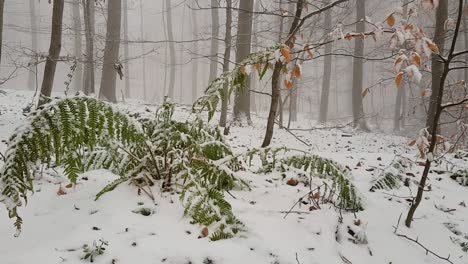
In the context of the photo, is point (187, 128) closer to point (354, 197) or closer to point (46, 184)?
point (46, 184)

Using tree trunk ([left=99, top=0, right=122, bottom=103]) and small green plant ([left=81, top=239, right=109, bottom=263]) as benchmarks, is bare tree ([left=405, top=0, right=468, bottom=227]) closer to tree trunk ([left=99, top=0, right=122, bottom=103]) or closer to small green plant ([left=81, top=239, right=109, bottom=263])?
small green plant ([left=81, top=239, right=109, bottom=263])

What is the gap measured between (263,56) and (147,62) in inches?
2313

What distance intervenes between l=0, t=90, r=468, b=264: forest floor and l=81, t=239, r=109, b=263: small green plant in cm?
2

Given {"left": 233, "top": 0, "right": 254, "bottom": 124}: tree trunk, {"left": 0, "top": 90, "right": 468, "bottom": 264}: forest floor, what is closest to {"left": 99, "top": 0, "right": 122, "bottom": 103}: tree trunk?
{"left": 233, "top": 0, "right": 254, "bottom": 124}: tree trunk

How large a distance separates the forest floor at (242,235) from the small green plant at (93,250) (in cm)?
2

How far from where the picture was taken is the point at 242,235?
2.00m

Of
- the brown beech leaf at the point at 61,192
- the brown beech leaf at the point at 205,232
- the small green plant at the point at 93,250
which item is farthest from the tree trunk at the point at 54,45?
the brown beech leaf at the point at 205,232

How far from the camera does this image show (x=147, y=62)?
2302 inches

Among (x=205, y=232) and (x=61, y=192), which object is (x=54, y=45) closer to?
(x=61, y=192)

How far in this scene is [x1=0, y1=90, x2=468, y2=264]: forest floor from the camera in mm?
1787

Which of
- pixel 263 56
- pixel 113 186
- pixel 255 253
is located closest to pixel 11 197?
pixel 113 186

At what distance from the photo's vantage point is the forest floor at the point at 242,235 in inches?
70.4

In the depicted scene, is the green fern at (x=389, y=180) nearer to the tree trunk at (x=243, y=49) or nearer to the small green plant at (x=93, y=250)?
the small green plant at (x=93, y=250)

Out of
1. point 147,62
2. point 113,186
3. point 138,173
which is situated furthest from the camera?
point 147,62
